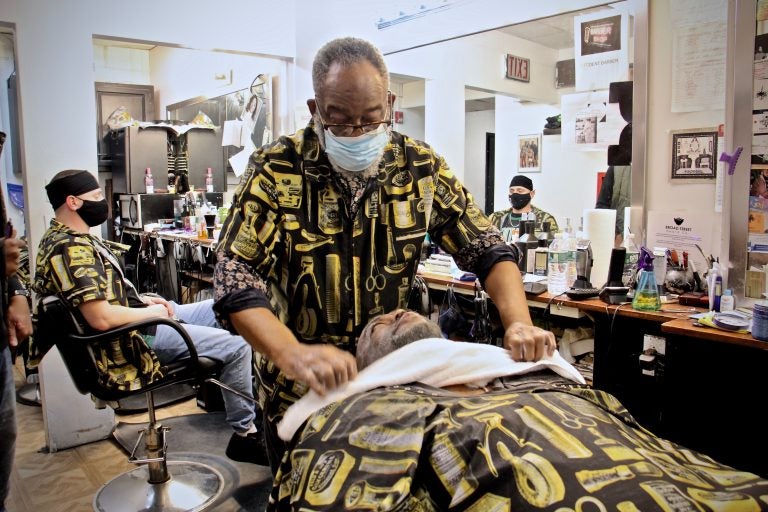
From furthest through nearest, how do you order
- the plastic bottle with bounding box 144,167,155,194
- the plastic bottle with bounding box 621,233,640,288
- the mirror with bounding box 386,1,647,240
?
the plastic bottle with bounding box 144,167,155,194
the mirror with bounding box 386,1,647,240
the plastic bottle with bounding box 621,233,640,288

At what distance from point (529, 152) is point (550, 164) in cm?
15

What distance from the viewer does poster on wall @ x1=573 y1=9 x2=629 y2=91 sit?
2.75 m

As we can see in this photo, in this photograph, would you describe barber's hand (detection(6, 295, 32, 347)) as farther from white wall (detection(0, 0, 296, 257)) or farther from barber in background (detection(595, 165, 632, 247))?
barber in background (detection(595, 165, 632, 247))

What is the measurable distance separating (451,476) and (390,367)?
0.99 ft

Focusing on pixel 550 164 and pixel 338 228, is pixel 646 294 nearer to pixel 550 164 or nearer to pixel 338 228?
pixel 550 164

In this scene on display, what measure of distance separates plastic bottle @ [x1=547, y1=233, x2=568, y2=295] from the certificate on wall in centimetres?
39

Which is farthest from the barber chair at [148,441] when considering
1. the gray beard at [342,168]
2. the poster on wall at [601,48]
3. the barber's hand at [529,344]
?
the poster on wall at [601,48]

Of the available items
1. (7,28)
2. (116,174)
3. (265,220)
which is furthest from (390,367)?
(116,174)

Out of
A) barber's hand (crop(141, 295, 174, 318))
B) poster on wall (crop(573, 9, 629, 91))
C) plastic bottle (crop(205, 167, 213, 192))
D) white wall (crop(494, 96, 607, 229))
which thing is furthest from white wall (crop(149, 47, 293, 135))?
poster on wall (crop(573, 9, 629, 91))

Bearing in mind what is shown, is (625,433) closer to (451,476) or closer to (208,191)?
(451,476)

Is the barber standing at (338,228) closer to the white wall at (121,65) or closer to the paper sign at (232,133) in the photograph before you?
the paper sign at (232,133)

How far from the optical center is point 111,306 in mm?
2514

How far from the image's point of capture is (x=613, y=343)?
97.6 inches

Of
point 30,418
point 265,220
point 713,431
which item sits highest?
point 265,220
